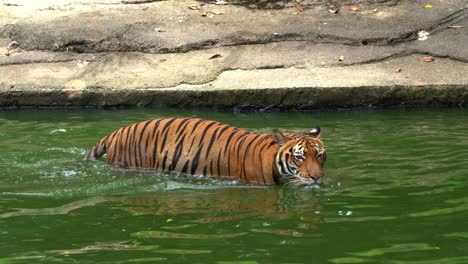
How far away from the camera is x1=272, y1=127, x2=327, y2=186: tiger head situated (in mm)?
5418

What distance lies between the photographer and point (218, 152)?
234 inches

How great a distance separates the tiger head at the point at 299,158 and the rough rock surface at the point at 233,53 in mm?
2804

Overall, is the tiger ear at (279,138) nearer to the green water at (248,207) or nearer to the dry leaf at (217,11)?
the green water at (248,207)

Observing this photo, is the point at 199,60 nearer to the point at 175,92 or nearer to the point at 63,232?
the point at 175,92

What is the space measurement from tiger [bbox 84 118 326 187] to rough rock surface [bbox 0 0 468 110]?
238 centimetres

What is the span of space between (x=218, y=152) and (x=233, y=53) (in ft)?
11.6

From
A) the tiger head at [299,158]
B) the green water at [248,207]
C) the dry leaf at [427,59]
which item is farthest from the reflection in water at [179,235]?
the dry leaf at [427,59]

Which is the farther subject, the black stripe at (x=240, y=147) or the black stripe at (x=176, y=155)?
the black stripe at (x=176, y=155)

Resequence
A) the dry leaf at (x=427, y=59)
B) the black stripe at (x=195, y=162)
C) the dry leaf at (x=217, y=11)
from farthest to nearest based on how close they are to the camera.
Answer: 1. the dry leaf at (x=217, y=11)
2. the dry leaf at (x=427, y=59)
3. the black stripe at (x=195, y=162)

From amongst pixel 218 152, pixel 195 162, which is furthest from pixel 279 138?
pixel 195 162

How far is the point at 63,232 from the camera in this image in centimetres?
454

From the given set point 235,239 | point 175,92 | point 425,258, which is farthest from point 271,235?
point 175,92

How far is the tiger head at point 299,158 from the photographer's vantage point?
17.8 ft

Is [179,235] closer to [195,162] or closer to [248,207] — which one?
[248,207]
